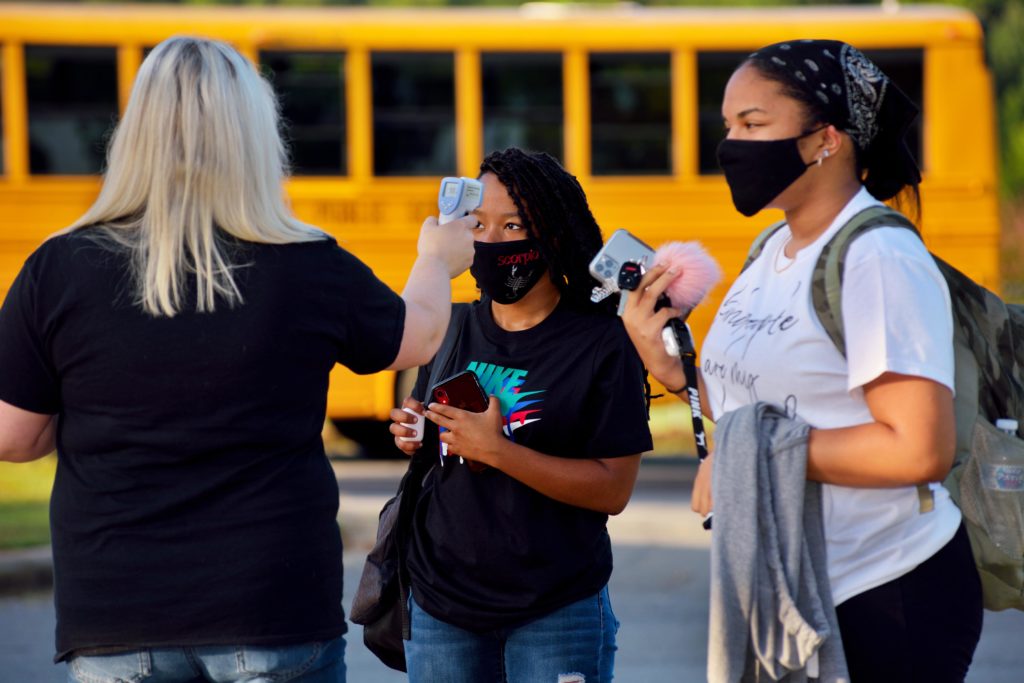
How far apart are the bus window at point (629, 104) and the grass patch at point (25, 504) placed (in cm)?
517

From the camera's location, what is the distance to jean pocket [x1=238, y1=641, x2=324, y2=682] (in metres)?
2.41

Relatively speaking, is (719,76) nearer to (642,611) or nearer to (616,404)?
(642,611)

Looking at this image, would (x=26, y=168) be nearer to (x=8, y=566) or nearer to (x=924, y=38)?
(x=8, y=566)

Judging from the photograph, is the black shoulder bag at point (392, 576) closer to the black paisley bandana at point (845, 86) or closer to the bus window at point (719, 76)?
the black paisley bandana at point (845, 86)

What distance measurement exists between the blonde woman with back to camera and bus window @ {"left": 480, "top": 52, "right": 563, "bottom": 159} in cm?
914

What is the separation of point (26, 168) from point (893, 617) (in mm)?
10213

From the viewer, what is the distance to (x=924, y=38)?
11.5 m

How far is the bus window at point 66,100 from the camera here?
1121cm

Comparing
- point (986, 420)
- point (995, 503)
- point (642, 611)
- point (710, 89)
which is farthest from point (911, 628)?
point (710, 89)

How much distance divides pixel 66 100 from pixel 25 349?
9494mm

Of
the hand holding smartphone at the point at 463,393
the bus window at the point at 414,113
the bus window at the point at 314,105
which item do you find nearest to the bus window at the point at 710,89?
the bus window at the point at 414,113

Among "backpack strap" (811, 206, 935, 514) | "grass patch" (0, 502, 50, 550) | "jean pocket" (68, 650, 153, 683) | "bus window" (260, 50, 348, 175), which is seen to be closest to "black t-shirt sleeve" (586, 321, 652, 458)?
"backpack strap" (811, 206, 935, 514)

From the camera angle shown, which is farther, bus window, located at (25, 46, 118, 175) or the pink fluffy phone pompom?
bus window, located at (25, 46, 118, 175)

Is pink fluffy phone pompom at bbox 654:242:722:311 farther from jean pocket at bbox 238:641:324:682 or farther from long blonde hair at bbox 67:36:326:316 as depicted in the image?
jean pocket at bbox 238:641:324:682
